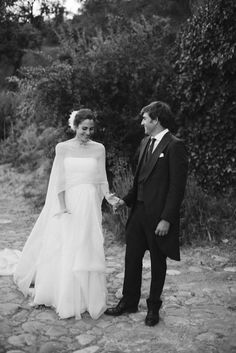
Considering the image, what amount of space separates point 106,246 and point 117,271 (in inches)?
43.3

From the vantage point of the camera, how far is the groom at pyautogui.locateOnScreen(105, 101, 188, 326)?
12.5 ft

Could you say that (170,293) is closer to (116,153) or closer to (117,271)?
(117,271)

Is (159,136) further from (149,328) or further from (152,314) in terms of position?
(149,328)

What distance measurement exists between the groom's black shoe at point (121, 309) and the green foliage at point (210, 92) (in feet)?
11.9

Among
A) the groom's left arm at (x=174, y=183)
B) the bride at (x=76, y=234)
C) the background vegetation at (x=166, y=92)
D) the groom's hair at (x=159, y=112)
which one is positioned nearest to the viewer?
the groom's left arm at (x=174, y=183)

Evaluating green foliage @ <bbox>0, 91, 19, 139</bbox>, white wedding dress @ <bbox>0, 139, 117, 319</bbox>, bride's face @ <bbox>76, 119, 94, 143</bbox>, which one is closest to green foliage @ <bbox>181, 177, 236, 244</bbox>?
white wedding dress @ <bbox>0, 139, 117, 319</bbox>

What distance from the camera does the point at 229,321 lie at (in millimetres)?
4059

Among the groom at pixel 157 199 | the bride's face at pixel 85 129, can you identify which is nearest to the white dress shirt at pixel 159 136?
the groom at pixel 157 199

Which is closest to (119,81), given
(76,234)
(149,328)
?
(76,234)

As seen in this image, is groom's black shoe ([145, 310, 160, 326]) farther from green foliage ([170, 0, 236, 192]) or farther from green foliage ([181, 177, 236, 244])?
green foliage ([170, 0, 236, 192])

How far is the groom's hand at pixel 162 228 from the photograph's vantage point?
382 centimetres

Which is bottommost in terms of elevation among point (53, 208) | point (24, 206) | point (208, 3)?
point (24, 206)

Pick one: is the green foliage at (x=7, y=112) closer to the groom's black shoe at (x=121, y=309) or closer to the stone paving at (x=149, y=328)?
the stone paving at (x=149, y=328)

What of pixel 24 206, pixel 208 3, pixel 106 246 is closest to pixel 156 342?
pixel 106 246
